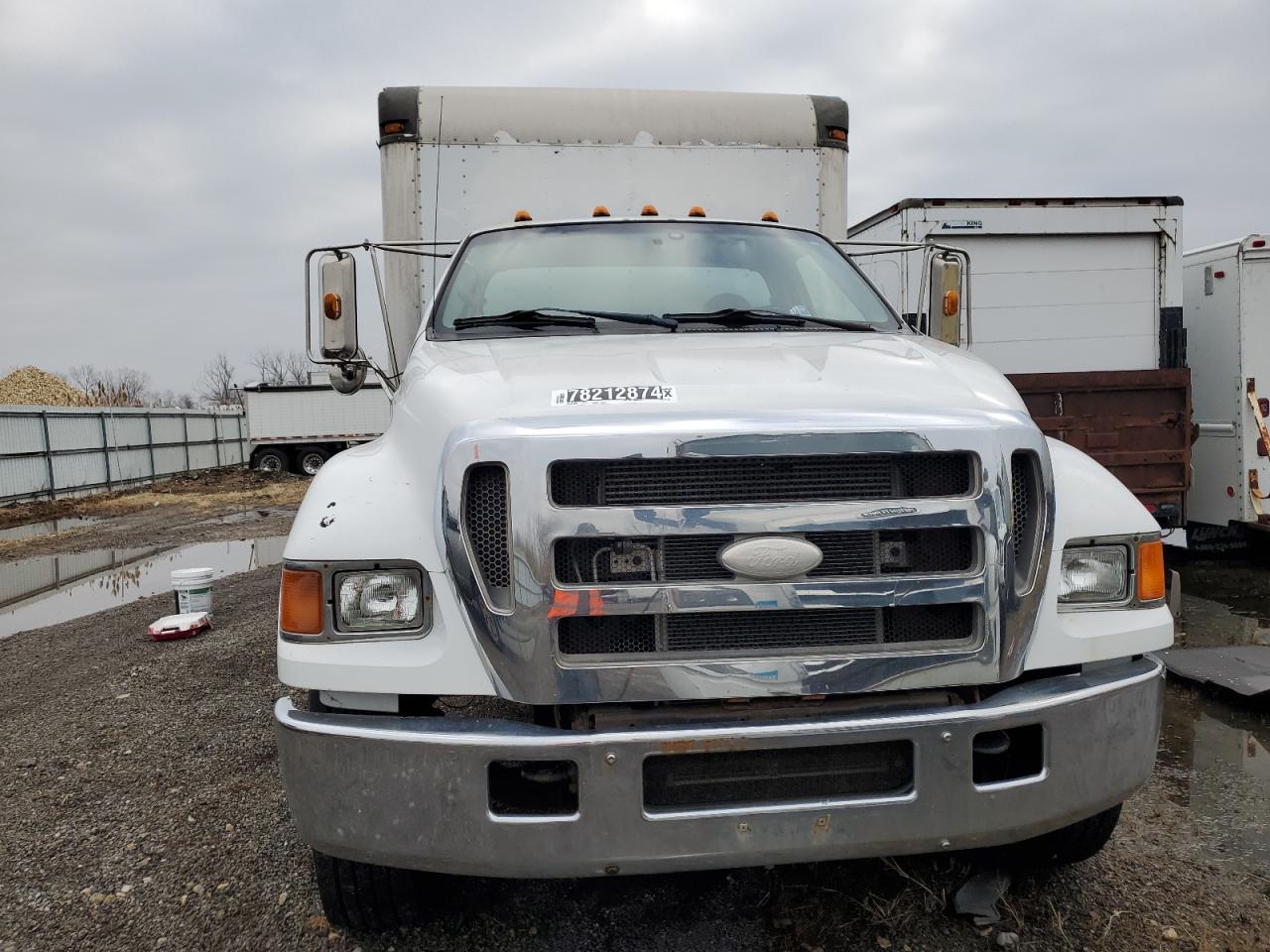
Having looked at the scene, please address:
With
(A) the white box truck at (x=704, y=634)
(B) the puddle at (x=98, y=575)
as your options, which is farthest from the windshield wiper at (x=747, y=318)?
(B) the puddle at (x=98, y=575)

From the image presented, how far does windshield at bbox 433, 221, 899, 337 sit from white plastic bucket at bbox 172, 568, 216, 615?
13.9 feet

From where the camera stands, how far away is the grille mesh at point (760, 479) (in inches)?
85.0

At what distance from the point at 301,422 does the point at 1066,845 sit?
87.2 ft

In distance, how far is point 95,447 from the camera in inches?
944

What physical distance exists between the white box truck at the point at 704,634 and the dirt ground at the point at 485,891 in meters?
0.40

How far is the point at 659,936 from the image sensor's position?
8.60ft

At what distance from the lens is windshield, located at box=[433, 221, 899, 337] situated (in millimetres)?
3369

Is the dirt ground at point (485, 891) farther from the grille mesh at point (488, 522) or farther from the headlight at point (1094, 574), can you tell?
the grille mesh at point (488, 522)

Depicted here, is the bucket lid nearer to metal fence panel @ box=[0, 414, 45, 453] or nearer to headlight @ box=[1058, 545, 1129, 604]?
headlight @ box=[1058, 545, 1129, 604]

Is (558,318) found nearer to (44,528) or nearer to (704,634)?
(704,634)

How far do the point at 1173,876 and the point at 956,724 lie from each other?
147 centimetres

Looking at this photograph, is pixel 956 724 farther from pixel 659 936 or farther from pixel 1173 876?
pixel 1173 876

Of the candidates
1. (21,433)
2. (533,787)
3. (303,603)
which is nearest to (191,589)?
(303,603)

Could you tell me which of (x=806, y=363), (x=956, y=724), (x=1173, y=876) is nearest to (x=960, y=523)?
(x=956, y=724)
